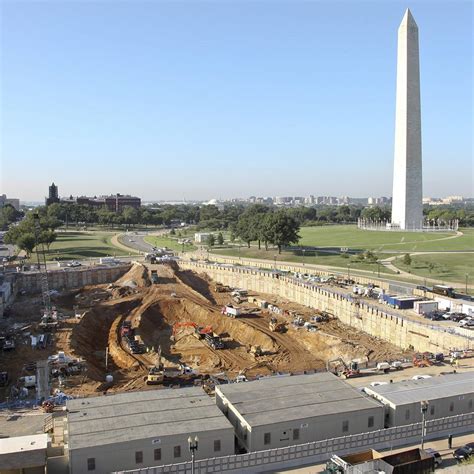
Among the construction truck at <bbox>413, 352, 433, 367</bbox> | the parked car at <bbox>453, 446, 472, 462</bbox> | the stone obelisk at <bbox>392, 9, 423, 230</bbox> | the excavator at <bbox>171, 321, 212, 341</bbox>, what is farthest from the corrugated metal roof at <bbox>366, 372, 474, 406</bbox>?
the stone obelisk at <bbox>392, 9, 423, 230</bbox>

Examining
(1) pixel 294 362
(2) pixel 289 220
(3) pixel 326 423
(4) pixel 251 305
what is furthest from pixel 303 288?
(3) pixel 326 423

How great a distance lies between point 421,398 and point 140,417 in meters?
15.7

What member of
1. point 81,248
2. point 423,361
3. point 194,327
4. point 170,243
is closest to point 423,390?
point 423,361

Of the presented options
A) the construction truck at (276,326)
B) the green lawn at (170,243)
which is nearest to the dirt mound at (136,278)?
the construction truck at (276,326)

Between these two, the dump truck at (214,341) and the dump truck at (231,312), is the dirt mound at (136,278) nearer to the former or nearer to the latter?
the dump truck at (231,312)

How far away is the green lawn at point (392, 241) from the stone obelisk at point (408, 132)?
6.42m

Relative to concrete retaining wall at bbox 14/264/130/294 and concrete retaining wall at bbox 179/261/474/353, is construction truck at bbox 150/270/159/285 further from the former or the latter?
concrete retaining wall at bbox 179/261/474/353

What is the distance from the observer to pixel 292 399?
93.4ft

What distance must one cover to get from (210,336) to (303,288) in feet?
66.1

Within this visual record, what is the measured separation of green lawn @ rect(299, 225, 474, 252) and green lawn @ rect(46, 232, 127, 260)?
48489mm

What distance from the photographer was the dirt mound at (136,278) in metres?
82.2

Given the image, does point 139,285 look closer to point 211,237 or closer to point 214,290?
point 214,290

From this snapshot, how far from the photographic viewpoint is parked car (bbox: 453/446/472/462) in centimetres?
2470

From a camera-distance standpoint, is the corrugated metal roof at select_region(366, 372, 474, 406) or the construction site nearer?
the corrugated metal roof at select_region(366, 372, 474, 406)
